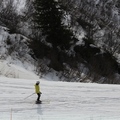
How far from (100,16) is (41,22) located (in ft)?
52.4

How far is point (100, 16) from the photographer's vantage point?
38.4m

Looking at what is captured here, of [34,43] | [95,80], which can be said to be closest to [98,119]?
[95,80]

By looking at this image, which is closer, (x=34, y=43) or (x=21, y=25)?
(x=34, y=43)

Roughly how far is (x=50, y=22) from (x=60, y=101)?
11731 millimetres

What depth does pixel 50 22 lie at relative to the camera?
23766 millimetres

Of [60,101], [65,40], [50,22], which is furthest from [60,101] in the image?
[65,40]

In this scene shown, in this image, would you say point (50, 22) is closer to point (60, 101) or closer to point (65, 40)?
point (65, 40)

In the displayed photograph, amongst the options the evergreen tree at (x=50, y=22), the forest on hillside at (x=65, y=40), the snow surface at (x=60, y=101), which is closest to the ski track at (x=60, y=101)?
the snow surface at (x=60, y=101)

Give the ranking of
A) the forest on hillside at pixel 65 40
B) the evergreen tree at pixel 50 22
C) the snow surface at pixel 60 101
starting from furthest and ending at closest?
1. the evergreen tree at pixel 50 22
2. the forest on hillside at pixel 65 40
3. the snow surface at pixel 60 101

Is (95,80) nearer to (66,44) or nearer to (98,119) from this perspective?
(66,44)

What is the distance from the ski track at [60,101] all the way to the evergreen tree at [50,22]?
10.2m

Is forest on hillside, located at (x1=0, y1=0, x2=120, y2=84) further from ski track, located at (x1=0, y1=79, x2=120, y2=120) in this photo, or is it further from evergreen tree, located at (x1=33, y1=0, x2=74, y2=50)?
ski track, located at (x1=0, y1=79, x2=120, y2=120)

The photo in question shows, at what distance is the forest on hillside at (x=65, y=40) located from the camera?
75.3 feet

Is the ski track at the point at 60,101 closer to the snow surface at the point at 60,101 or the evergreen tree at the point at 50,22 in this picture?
the snow surface at the point at 60,101
